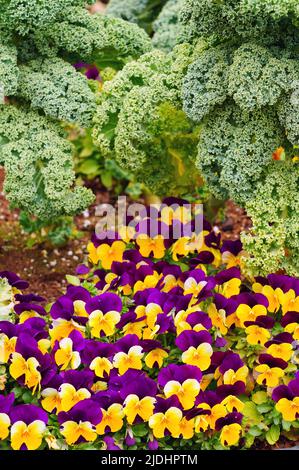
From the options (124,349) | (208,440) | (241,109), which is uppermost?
(241,109)

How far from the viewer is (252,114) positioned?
377cm

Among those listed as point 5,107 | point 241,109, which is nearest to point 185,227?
point 241,109

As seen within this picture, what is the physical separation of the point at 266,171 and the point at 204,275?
21.6 inches

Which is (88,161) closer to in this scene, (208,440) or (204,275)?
(204,275)

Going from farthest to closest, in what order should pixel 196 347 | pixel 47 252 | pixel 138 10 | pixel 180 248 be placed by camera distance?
pixel 138 10, pixel 47 252, pixel 180 248, pixel 196 347

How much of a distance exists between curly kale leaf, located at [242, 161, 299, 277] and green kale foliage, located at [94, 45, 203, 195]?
580mm

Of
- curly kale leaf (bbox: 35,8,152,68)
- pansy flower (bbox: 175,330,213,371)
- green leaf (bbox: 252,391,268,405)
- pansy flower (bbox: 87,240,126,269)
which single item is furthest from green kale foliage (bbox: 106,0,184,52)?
green leaf (bbox: 252,391,268,405)

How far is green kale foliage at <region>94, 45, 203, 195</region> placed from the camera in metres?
3.87

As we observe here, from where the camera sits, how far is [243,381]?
3418 millimetres

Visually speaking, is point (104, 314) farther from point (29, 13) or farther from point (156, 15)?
point (156, 15)

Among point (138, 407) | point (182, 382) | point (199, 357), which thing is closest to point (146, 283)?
point (199, 357)

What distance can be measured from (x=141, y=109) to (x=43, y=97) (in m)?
0.47

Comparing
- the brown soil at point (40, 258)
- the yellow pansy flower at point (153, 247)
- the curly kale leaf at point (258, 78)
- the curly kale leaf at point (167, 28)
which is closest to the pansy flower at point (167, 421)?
the yellow pansy flower at point (153, 247)

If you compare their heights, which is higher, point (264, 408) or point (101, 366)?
point (101, 366)
